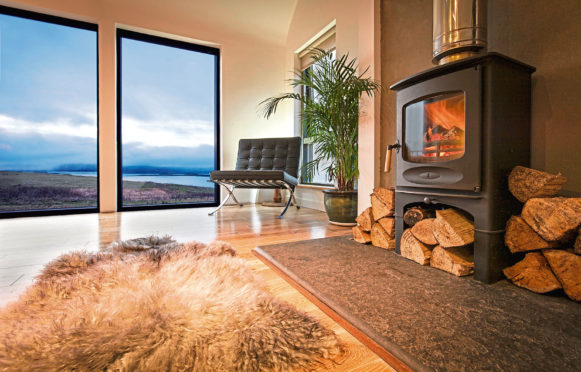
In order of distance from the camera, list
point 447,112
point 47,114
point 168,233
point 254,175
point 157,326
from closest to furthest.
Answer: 1. point 157,326
2. point 447,112
3. point 168,233
4. point 254,175
5. point 47,114

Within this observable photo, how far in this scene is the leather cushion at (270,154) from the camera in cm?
345

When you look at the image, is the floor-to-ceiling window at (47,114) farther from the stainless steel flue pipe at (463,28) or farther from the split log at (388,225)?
the stainless steel flue pipe at (463,28)

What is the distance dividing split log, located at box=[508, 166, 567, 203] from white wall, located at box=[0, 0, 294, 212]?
3264 mm

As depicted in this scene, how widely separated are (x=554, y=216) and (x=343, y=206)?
57.8 inches

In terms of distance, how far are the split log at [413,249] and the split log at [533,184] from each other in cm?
42

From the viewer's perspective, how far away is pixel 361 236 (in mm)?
1760

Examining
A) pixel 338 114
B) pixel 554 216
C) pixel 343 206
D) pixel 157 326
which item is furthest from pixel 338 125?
pixel 157 326

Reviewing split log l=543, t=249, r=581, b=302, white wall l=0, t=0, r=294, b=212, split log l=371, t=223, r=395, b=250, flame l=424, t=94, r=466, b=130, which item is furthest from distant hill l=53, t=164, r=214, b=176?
split log l=543, t=249, r=581, b=302

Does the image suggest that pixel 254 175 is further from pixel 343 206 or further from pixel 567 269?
pixel 567 269

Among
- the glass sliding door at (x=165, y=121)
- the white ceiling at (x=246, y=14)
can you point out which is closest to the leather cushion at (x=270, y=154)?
the glass sliding door at (x=165, y=121)

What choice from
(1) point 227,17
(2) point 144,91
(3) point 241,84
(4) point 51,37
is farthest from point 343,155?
(4) point 51,37

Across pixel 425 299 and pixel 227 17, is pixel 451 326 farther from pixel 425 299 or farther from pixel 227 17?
pixel 227 17

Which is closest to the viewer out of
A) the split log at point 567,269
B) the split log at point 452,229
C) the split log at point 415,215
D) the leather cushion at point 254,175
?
the split log at point 567,269

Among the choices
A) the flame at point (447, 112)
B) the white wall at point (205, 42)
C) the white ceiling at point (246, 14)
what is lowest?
the flame at point (447, 112)
